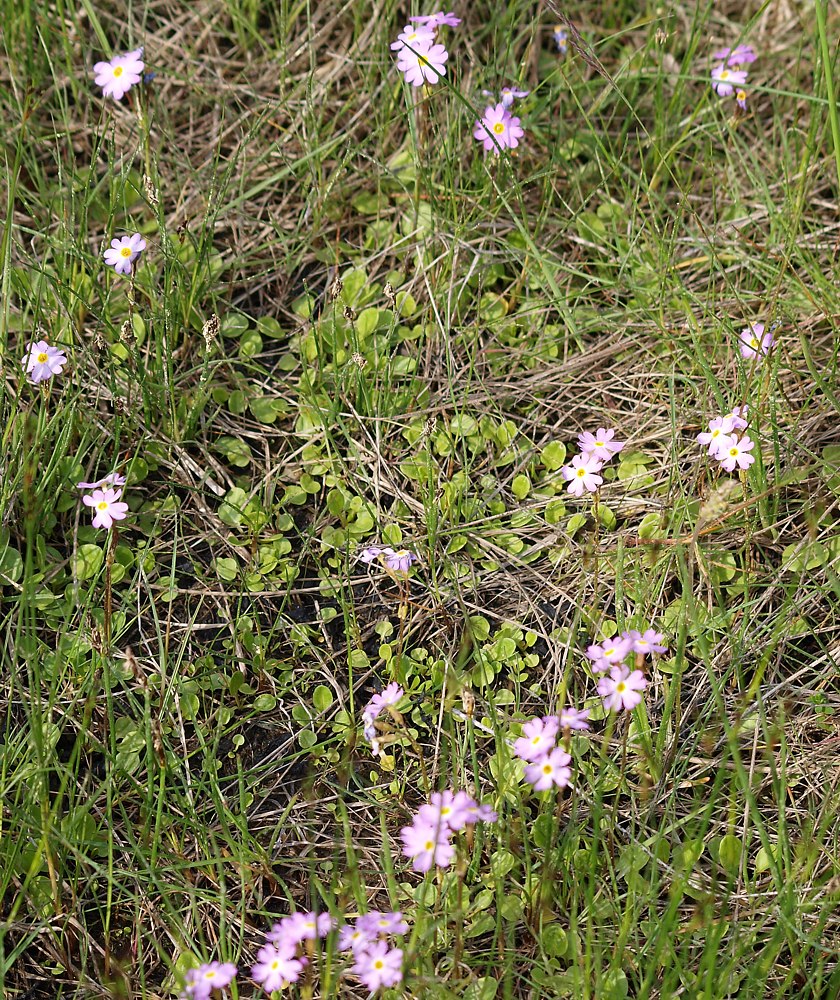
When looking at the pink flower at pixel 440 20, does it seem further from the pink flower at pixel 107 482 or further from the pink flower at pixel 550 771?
the pink flower at pixel 550 771

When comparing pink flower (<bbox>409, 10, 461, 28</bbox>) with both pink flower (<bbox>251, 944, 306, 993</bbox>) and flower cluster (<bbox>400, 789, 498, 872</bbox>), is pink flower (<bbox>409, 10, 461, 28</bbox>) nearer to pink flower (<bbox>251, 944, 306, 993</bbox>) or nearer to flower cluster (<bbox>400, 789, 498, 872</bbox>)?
flower cluster (<bbox>400, 789, 498, 872</bbox>)

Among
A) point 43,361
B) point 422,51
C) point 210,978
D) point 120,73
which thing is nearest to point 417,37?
point 422,51

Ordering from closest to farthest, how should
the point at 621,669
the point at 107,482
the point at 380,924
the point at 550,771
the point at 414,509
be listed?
1. the point at 380,924
2. the point at 550,771
3. the point at 621,669
4. the point at 107,482
5. the point at 414,509

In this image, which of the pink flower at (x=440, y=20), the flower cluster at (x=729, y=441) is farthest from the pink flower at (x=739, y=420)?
the pink flower at (x=440, y=20)

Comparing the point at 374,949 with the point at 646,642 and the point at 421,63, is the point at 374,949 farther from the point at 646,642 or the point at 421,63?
the point at 421,63

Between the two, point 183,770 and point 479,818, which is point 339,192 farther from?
point 479,818

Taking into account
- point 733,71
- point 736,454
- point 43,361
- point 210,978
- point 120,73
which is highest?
point 733,71
